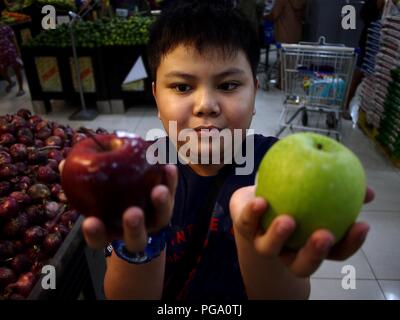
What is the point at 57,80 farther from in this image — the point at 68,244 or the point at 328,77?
the point at 68,244

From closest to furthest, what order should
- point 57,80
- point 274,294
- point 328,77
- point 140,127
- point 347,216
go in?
1. point 347,216
2. point 274,294
3. point 328,77
4. point 140,127
5. point 57,80

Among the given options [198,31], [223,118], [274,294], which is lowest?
[274,294]

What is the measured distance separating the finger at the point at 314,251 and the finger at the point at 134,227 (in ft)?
0.93

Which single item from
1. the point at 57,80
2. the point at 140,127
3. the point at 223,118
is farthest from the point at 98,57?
the point at 223,118

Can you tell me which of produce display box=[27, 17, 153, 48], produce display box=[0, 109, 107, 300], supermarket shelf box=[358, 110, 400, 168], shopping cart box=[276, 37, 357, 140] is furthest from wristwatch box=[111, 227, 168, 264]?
produce display box=[27, 17, 153, 48]

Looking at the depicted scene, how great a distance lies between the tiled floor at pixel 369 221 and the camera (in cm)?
188

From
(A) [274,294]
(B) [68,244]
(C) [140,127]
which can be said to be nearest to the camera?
(A) [274,294]

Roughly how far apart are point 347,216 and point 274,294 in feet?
1.19

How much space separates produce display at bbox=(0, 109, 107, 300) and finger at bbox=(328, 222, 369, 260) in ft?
3.17

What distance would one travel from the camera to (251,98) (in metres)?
0.96

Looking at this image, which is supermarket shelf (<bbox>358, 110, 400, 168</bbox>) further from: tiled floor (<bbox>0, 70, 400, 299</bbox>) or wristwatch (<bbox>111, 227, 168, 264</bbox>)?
wristwatch (<bbox>111, 227, 168, 264</bbox>)
